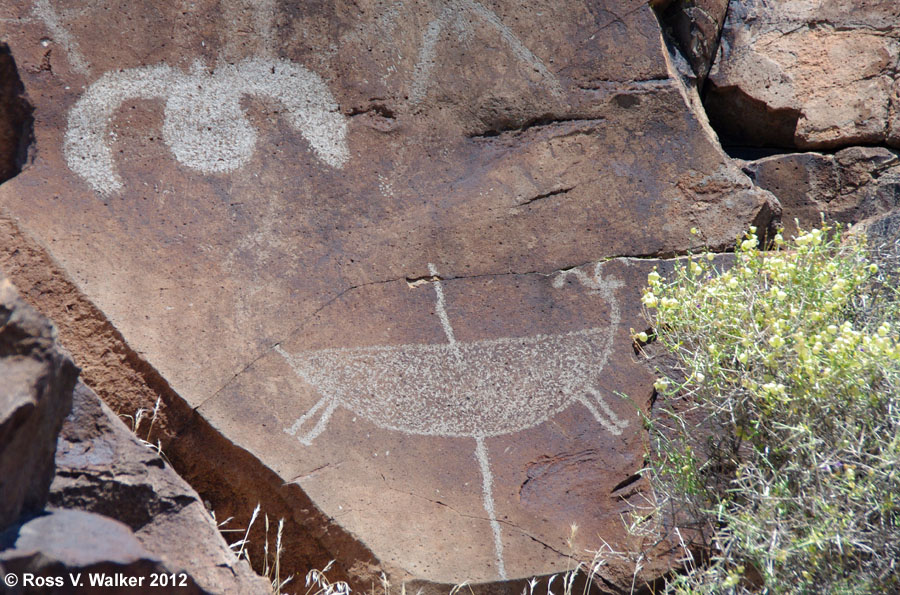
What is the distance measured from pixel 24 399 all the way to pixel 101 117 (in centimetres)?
121

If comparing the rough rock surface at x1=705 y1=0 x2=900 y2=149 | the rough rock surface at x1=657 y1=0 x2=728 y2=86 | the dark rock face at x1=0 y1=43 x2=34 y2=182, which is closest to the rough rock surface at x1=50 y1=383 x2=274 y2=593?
the dark rock face at x1=0 y1=43 x2=34 y2=182

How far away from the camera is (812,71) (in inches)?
109

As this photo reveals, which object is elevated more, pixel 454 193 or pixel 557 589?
pixel 454 193

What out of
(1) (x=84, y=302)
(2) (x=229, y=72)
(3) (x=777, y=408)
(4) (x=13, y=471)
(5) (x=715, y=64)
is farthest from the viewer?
(5) (x=715, y=64)

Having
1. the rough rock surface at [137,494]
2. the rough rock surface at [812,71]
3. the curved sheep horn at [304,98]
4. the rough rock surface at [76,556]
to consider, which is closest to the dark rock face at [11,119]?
the rough rock surface at [137,494]

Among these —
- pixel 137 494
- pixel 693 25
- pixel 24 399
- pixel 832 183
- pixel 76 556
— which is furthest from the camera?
pixel 832 183

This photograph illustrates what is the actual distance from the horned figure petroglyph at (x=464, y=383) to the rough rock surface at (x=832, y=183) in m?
1.04

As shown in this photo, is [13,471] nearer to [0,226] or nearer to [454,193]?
[0,226]

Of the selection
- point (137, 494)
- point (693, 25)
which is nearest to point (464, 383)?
point (137, 494)

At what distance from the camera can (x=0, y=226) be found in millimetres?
2133

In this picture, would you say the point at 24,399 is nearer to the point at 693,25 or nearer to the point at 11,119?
the point at 11,119

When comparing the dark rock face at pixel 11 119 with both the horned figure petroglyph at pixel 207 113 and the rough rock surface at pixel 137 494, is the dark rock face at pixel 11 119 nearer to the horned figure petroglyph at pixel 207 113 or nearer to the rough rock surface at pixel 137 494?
the horned figure petroglyph at pixel 207 113

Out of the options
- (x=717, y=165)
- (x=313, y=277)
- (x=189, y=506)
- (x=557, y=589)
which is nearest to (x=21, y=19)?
(x=313, y=277)

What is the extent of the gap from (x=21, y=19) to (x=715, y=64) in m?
2.47
